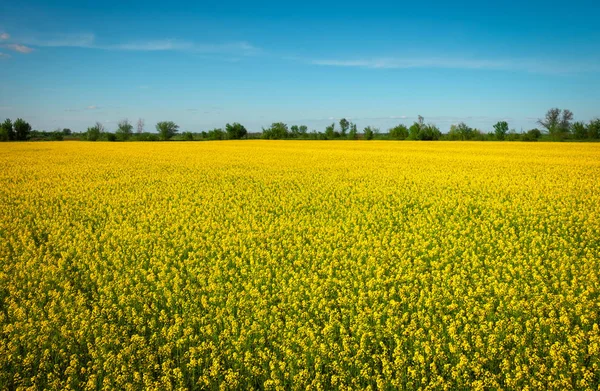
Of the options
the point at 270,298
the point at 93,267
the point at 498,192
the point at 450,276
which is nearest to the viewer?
the point at 270,298

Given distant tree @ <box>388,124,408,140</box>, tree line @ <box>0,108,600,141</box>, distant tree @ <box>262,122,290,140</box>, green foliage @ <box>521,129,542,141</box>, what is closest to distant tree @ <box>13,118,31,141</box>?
tree line @ <box>0,108,600,141</box>

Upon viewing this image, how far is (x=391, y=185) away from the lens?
17781 millimetres

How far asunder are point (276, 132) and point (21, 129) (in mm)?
49547

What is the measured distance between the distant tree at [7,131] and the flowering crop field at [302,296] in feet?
248

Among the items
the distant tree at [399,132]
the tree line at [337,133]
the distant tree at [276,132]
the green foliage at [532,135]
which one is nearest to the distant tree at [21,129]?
the tree line at [337,133]

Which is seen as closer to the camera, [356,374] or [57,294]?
[356,374]

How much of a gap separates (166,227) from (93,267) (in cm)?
317

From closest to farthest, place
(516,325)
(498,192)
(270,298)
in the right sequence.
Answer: (516,325) → (270,298) → (498,192)

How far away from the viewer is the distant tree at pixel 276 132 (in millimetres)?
87250

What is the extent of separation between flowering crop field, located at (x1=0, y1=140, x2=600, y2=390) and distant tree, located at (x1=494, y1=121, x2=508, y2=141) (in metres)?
70.6

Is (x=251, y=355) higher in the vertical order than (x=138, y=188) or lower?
Result: lower

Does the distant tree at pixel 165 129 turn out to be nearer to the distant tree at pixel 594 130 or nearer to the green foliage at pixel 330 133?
the green foliage at pixel 330 133

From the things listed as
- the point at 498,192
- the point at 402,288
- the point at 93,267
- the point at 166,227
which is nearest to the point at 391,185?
the point at 498,192

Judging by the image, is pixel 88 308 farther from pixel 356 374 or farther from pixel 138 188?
pixel 138 188
